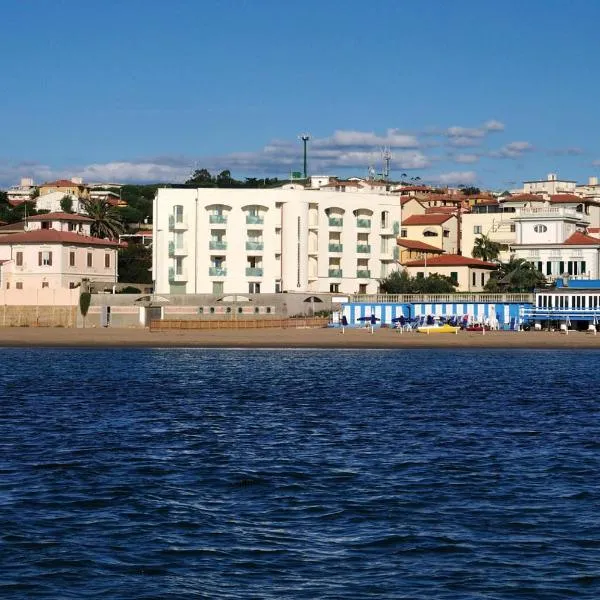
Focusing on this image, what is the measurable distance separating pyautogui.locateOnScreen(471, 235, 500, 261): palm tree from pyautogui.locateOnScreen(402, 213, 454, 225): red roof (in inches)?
225

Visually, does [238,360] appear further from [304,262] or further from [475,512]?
[475,512]

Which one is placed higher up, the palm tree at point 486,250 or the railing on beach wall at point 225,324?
the palm tree at point 486,250

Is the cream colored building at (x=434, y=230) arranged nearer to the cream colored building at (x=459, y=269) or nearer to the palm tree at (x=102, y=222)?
the cream colored building at (x=459, y=269)

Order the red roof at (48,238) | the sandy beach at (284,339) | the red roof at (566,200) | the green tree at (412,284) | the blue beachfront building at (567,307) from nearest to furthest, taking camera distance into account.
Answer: the sandy beach at (284,339)
the blue beachfront building at (567,307)
the red roof at (48,238)
the green tree at (412,284)
the red roof at (566,200)

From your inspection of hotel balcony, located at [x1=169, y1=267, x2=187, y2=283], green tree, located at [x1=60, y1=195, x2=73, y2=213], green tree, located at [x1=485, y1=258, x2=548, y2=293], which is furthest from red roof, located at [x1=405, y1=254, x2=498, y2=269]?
green tree, located at [x1=60, y1=195, x2=73, y2=213]

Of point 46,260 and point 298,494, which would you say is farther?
point 46,260

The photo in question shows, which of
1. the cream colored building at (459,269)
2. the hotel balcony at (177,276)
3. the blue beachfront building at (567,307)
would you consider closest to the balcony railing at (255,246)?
the hotel balcony at (177,276)

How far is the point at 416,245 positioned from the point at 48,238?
38.3 m

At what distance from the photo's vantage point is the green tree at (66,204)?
147500 mm

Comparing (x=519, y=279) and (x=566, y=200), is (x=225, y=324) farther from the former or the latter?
(x=566, y=200)

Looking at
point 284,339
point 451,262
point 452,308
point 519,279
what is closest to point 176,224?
point 284,339

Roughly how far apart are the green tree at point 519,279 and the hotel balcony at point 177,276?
2708cm

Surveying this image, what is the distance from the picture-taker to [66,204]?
489 ft

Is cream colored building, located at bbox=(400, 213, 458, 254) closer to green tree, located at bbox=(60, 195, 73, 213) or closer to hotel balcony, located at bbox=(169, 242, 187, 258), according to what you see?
hotel balcony, located at bbox=(169, 242, 187, 258)
